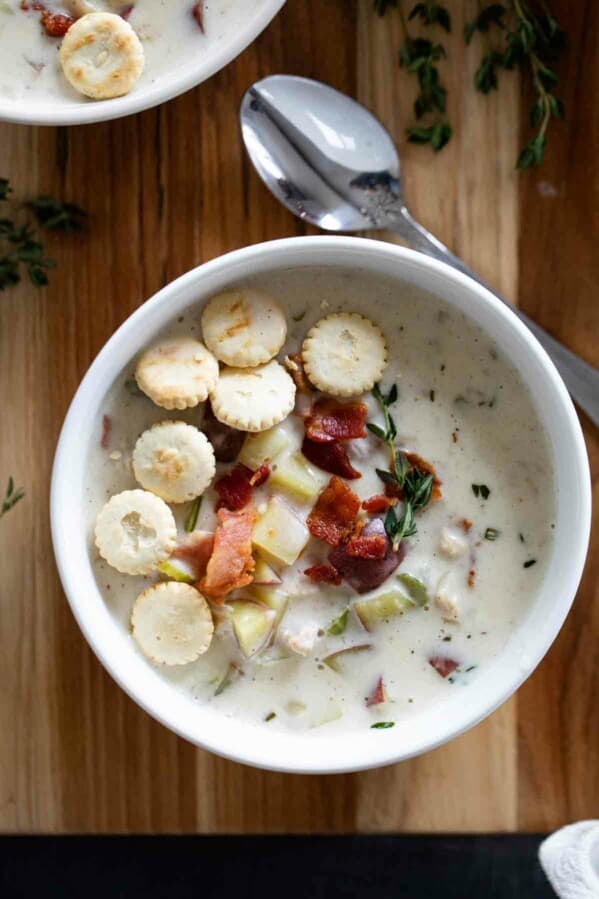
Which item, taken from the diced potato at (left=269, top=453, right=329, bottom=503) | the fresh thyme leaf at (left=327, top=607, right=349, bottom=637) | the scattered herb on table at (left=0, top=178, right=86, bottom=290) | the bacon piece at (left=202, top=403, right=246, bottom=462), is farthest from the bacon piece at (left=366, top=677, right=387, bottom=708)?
the scattered herb on table at (left=0, top=178, right=86, bottom=290)

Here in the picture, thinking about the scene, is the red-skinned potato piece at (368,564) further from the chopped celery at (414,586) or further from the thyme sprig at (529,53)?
the thyme sprig at (529,53)

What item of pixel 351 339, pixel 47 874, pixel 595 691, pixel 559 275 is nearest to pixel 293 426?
pixel 351 339

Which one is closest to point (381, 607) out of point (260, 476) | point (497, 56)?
point (260, 476)

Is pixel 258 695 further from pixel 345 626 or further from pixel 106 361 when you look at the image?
pixel 106 361

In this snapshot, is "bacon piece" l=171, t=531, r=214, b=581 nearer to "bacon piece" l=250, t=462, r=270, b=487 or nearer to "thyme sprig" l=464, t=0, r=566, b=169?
"bacon piece" l=250, t=462, r=270, b=487

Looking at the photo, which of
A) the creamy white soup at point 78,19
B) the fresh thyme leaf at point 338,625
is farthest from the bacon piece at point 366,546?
the creamy white soup at point 78,19
